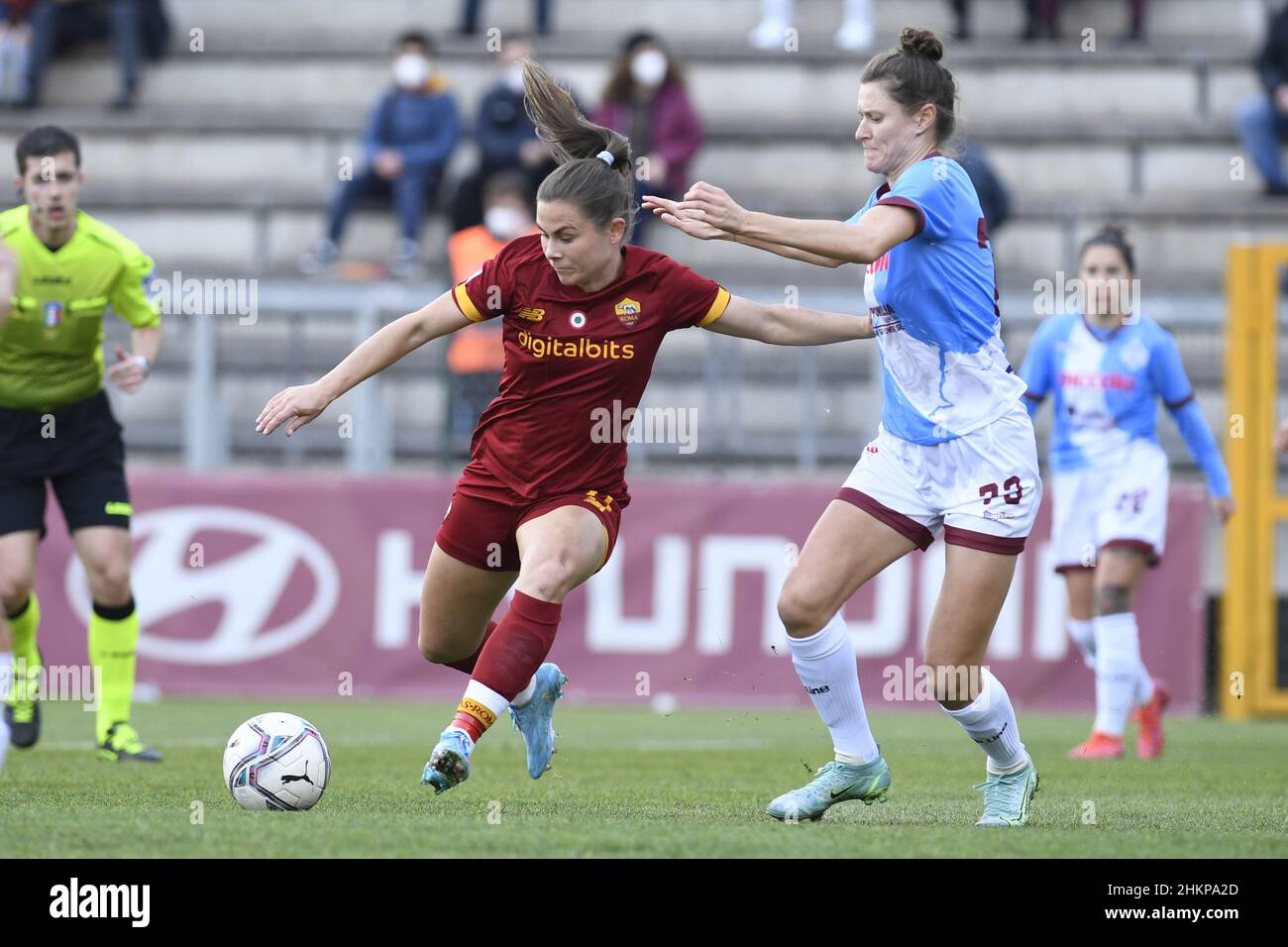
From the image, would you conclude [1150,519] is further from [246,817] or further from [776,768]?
[246,817]

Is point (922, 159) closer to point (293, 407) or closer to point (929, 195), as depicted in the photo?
point (929, 195)

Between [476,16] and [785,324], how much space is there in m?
11.9

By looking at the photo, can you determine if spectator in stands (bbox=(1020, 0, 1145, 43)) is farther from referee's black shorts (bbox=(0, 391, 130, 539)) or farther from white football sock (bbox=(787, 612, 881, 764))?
white football sock (bbox=(787, 612, 881, 764))

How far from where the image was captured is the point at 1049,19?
17578 millimetres

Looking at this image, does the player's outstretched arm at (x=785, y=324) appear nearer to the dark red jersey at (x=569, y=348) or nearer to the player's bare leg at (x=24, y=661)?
the dark red jersey at (x=569, y=348)

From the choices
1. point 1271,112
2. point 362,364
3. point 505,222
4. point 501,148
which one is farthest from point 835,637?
point 1271,112

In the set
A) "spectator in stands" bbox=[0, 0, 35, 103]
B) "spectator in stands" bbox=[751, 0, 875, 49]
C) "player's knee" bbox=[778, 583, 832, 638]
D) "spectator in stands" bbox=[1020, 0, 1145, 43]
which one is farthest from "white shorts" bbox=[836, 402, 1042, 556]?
"spectator in stands" bbox=[0, 0, 35, 103]

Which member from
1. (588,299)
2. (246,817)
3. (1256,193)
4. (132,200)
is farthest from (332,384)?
(1256,193)

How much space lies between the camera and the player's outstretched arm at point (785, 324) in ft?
22.0

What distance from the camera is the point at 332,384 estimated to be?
20.6 ft

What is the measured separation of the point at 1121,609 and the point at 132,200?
33.5 feet

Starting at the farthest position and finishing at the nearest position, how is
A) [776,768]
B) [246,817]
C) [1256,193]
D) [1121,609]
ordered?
[1256,193], [1121,609], [776,768], [246,817]

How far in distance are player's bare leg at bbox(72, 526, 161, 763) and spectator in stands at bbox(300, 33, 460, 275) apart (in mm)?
7032

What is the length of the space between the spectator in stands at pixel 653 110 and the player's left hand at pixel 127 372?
6970mm
